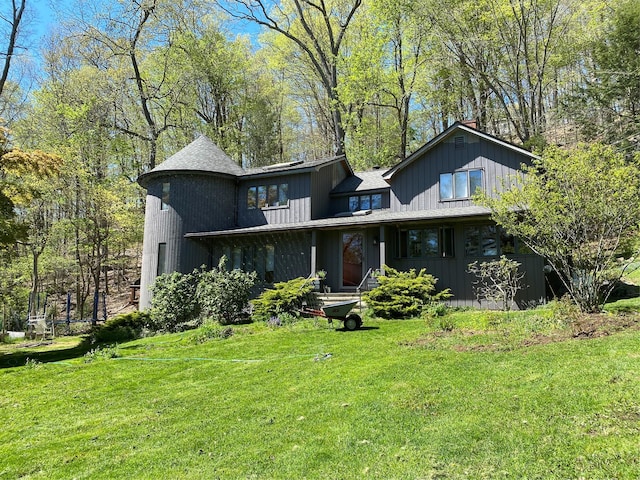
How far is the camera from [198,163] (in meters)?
19.4

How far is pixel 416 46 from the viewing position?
26.4 metres

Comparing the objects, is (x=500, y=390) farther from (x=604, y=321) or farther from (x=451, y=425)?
(x=604, y=321)

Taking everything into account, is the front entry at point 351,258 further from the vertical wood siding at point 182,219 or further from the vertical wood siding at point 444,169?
the vertical wood siding at point 182,219

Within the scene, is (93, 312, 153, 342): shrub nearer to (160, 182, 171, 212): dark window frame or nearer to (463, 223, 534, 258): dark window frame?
(160, 182, 171, 212): dark window frame

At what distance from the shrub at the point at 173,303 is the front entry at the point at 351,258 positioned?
19.6 ft

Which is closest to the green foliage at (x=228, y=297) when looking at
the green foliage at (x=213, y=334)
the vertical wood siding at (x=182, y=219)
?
the green foliage at (x=213, y=334)

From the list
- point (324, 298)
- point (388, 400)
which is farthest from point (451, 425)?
Result: point (324, 298)

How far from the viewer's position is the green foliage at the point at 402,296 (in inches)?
484

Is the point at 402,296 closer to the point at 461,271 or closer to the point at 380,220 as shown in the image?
the point at 461,271

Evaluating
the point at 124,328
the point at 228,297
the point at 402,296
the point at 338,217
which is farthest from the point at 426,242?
the point at 124,328

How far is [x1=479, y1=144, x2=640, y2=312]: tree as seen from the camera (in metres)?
8.41

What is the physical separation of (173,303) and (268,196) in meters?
6.34

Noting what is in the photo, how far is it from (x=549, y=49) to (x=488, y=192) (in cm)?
1165

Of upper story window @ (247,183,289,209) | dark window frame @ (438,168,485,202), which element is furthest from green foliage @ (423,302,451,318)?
upper story window @ (247,183,289,209)
